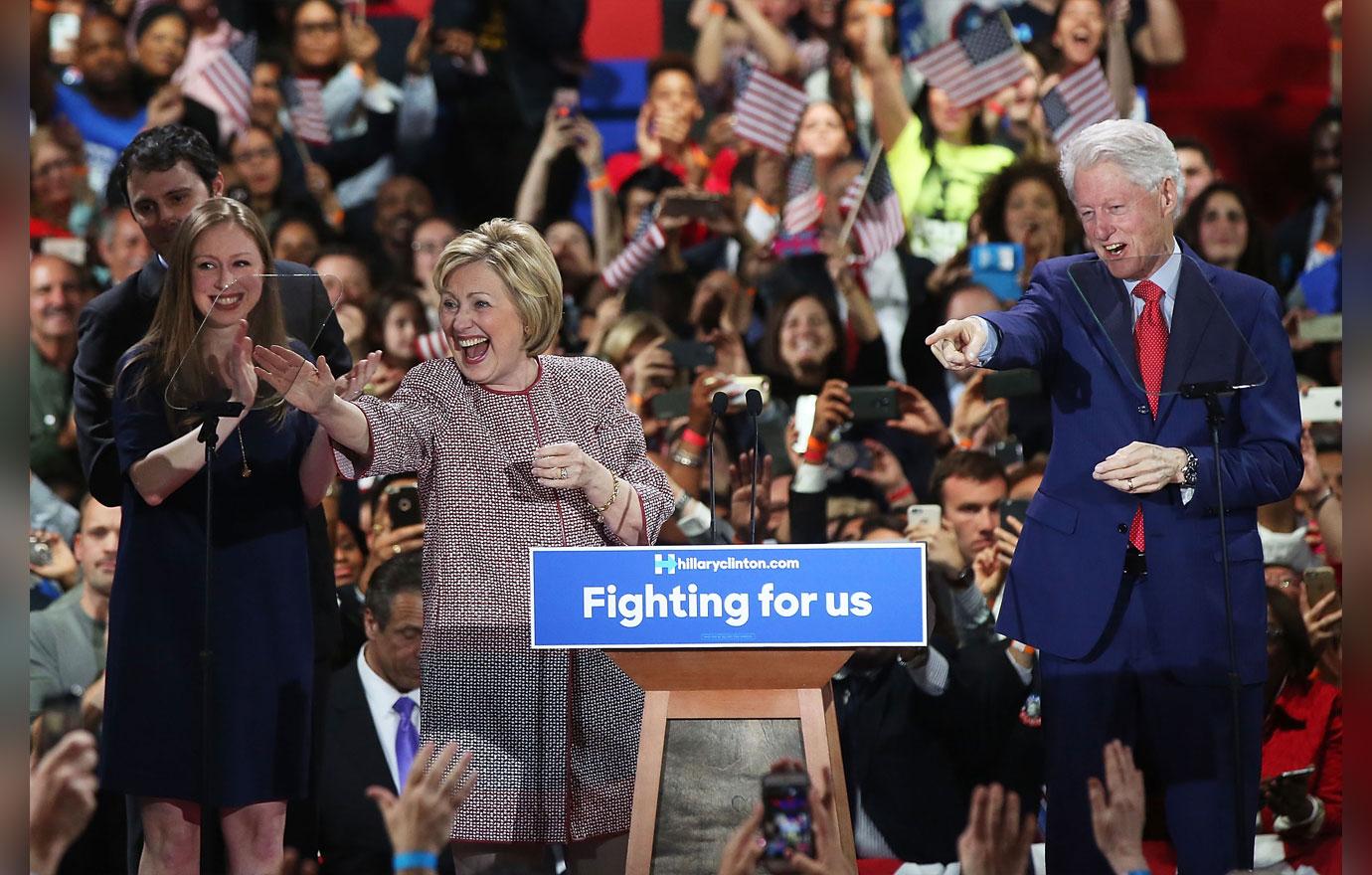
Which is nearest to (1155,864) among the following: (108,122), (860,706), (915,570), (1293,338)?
(860,706)

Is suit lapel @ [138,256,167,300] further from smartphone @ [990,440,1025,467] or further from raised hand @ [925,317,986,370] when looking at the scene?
smartphone @ [990,440,1025,467]

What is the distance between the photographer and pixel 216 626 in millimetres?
3057

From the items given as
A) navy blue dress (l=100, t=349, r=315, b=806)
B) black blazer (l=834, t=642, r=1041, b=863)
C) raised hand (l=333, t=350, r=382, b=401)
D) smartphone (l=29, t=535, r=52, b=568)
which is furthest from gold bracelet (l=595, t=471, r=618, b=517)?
smartphone (l=29, t=535, r=52, b=568)

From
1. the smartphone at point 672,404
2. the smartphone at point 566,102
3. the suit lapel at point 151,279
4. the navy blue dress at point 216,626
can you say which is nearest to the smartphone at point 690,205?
the smartphone at point 566,102

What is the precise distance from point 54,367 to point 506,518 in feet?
9.85

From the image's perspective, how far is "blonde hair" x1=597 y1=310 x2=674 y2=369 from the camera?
5359 mm

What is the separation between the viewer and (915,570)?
272 cm

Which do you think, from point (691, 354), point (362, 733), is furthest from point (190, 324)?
point (691, 354)

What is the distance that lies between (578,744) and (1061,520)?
38.5 inches

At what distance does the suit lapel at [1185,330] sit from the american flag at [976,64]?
3011 millimetres

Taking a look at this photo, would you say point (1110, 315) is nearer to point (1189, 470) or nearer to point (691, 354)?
point (1189, 470)

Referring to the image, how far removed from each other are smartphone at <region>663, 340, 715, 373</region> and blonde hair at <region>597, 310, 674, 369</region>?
0.41 feet

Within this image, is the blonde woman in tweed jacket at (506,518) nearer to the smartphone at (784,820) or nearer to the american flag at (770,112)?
the smartphone at (784,820)

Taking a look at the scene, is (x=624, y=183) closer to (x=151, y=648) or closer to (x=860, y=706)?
(x=860, y=706)
